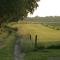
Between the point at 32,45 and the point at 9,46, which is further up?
the point at 9,46

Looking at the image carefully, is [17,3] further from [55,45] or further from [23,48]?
[23,48]

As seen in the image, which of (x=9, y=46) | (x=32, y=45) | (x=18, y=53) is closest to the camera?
(x=18, y=53)

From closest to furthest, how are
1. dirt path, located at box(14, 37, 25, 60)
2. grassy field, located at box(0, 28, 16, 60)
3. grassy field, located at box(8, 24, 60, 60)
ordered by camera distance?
dirt path, located at box(14, 37, 25, 60), grassy field, located at box(8, 24, 60, 60), grassy field, located at box(0, 28, 16, 60)

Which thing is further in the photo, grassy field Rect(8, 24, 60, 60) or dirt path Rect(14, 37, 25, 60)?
grassy field Rect(8, 24, 60, 60)

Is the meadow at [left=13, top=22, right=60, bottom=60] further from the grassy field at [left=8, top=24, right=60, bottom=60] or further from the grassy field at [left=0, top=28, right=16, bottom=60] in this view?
the grassy field at [left=0, top=28, right=16, bottom=60]

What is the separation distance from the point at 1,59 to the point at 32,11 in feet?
80.2

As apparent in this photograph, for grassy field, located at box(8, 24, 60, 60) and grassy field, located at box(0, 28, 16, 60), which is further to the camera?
grassy field, located at box(0, 28, 16, 60)

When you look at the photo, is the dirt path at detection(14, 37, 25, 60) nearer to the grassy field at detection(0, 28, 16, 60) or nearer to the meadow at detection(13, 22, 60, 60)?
the meadow at detection(13, 22, 60, 60)

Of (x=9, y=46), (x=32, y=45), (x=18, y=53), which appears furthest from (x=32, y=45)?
(x=18, y=53)

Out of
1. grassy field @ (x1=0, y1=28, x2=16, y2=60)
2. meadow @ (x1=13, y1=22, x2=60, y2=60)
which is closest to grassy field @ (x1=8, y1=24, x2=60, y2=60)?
meadow @ (x1=13, y1=22, x2=60, y2=60)

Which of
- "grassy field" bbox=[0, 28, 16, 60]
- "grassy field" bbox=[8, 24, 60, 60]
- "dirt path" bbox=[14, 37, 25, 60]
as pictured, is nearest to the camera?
"dirt path" bbox=[14, 37, 25, 60]

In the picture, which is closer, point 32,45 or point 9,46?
point 9,46

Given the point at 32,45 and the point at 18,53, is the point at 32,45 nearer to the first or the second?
the point at 32,45

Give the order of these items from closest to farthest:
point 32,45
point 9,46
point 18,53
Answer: point 18,53
point 9,46
point 32,45
